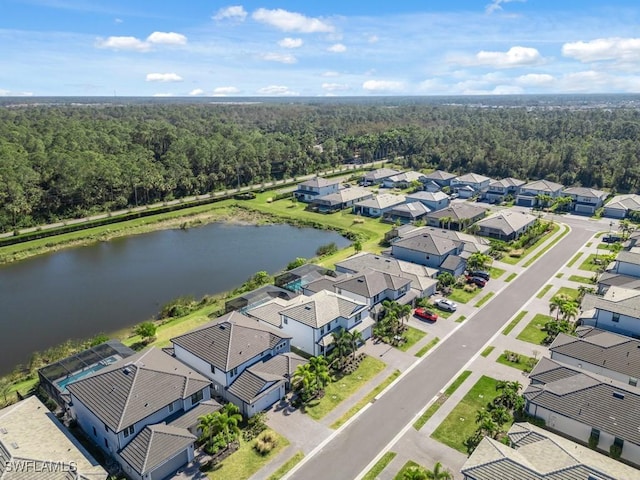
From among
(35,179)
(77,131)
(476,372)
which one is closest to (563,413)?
(476,372)

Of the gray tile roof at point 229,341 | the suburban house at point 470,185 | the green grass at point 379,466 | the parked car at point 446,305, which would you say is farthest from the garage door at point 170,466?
the suburban house at point 470,185

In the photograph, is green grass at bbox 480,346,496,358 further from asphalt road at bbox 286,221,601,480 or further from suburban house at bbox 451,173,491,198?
suburban house at bbox 451,173,491,198

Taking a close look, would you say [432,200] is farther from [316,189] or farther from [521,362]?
[521,362]

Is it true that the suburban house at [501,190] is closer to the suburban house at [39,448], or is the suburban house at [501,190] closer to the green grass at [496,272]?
the green grass at [496,272]

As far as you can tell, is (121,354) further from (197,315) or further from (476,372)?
(476,372)

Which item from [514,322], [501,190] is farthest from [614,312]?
[501,190]

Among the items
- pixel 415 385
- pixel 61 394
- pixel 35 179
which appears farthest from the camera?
pixel 35 179
